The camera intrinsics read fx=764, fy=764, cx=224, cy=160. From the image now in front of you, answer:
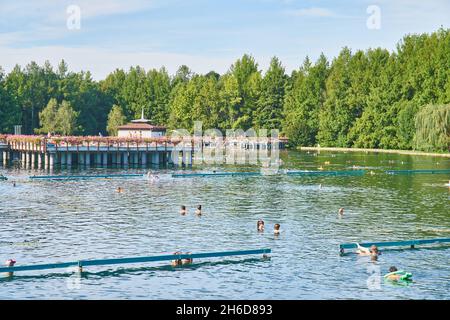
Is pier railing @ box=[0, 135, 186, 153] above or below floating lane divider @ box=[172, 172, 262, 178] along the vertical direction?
above

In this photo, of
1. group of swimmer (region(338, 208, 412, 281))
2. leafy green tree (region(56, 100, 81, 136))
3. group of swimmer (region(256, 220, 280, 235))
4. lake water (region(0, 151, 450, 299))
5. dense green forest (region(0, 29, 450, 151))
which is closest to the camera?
lake water (region(0, 151, 450, 299))

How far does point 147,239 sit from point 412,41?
14743 centimetres

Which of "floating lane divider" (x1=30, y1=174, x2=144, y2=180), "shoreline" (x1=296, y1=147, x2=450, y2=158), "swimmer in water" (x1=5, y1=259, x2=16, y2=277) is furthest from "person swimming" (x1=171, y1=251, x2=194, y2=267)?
"shoreline" (x1=296, y1=147, x2=450, y2=158)

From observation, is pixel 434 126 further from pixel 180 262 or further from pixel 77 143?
pixel 180 262

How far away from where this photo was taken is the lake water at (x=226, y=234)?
128ft

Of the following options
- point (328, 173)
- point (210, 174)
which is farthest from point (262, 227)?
point (328, 173)

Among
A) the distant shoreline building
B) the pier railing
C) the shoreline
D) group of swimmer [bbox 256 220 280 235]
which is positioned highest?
the distant shoreline building

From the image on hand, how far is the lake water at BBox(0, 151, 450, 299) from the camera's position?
39.2m

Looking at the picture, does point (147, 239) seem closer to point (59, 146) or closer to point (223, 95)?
point (59, 146)

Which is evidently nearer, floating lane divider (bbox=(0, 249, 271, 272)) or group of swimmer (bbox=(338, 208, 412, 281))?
group of swimmer (bbox=(338, 208, 412, 281))

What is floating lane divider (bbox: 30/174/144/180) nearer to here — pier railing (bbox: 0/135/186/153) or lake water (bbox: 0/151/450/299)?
lake water (bbox: 0/151/450/299)

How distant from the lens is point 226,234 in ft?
179
